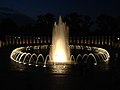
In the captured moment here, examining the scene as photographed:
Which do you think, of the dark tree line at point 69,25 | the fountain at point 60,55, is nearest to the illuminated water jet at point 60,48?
the fountain at point 60,55

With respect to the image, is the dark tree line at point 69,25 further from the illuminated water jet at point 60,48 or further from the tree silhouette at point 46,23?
the illuminated water jet at point 60,48

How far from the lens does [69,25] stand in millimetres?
73250

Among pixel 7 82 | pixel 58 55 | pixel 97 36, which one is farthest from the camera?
pixel 97 36

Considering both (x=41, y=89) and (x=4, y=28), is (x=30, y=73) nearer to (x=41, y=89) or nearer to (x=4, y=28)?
(x=41, y=89)

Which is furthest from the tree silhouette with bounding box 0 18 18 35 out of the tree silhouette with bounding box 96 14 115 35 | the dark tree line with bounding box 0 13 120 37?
the tree silhouette with bounding box 96 14 115 35

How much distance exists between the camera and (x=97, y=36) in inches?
2470

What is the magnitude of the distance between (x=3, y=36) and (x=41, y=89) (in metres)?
43.8

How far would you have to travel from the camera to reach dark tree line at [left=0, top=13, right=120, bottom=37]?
6638 cm

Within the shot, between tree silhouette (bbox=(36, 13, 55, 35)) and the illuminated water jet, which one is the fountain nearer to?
the illuminated water jet

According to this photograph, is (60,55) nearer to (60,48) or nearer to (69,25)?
(60,48)

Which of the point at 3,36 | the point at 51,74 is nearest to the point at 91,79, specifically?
the point at 51,74

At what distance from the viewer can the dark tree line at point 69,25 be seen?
6638 cm

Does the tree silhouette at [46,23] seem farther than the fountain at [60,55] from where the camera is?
Yes

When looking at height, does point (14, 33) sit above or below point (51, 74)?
above
